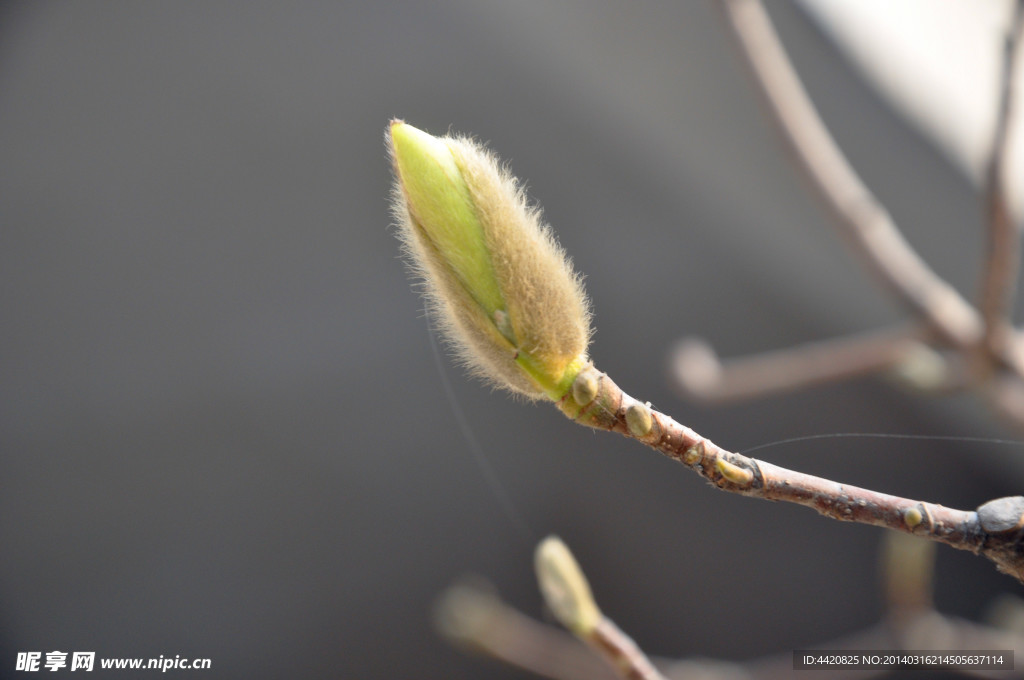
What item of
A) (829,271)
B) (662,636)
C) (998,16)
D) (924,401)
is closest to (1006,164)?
(998,16)

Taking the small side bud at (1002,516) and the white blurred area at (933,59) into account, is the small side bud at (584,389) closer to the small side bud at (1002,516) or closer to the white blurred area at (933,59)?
the small side bud at (1002,516)

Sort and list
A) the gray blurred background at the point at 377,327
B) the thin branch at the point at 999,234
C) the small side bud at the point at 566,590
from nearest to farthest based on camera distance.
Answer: the small side bud at the point at 566,590 → the thin branch at the point at 999,234 → the gray blurred background at the point at 377,327

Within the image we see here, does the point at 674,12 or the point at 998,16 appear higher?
the point at 674,12

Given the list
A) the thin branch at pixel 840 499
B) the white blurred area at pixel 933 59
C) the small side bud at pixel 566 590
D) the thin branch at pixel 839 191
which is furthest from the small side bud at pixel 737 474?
the white blurred area at pixel 933 59

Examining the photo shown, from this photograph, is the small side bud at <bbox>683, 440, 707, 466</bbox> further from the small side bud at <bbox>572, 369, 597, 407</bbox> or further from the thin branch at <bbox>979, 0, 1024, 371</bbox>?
the thin branch at <bbox>979, 0, 1024, 371</bbox>

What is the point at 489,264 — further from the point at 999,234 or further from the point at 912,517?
the point at 999,234

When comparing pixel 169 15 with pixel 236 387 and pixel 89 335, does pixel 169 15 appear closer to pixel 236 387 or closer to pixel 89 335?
pixel 89 335

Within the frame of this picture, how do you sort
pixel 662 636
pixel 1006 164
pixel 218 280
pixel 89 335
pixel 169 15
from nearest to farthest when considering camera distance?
1. pixel 1006 164
2. pixel 169 15
3. pixel 89 335
4. pixel 218 280
5. pixel 662 636
